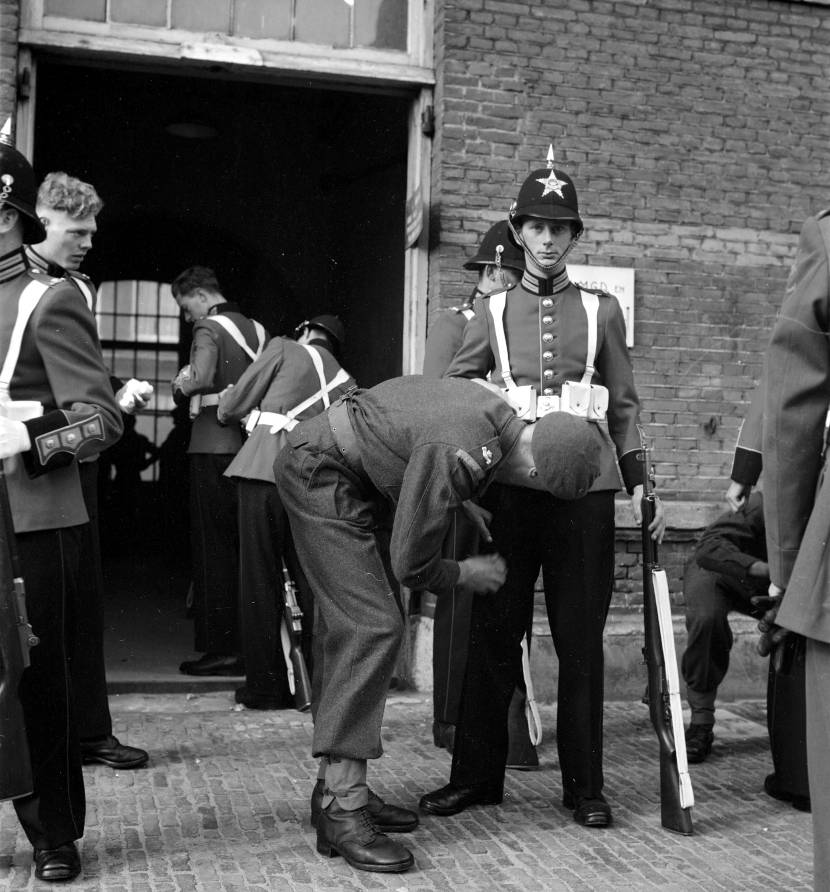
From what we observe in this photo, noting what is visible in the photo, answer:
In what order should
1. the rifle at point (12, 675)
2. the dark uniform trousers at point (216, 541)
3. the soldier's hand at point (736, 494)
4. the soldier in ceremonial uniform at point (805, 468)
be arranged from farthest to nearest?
1. the dark uniform trousers at point (216, 541)
2. the soldier's hand at point (736, 494)
3. the rifle at point (12, 675)
4. the soldier in ceremonial uniform at point (805, 468)

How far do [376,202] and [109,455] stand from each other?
20.3 feet

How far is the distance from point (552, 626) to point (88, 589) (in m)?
1.91

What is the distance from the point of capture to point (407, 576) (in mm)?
3703

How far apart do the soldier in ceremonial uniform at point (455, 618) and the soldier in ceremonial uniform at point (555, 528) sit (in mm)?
587

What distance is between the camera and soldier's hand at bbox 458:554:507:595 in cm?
394

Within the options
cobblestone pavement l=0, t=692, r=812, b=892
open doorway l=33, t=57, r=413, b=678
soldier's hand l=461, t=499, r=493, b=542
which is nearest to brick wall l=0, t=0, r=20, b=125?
cobblestone pavement l=0, t=692, r=812, b=892

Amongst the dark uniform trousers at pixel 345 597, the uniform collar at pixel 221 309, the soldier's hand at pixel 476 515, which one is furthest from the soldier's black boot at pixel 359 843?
the uniform collar at pixel 221 309

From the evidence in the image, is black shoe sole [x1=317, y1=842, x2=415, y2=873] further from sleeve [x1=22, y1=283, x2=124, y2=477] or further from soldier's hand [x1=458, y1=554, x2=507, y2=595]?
sleeve [x1=22, y1=283, x2=124, y2=477]

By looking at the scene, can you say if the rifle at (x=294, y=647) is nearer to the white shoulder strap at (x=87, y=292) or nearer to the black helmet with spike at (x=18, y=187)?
the white shoulder strap at (x=87, y=292)

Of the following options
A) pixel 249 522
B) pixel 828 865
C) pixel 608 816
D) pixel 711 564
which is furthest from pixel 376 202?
pixel 828 865

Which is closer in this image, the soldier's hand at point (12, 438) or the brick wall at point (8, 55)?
the soldier's hand at point (12, 438)

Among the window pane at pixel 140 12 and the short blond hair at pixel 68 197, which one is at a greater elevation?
the window pane at pixel 140 12

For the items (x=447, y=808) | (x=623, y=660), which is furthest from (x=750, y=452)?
(x=623, y=660)

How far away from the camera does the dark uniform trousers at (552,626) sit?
4629 mm
